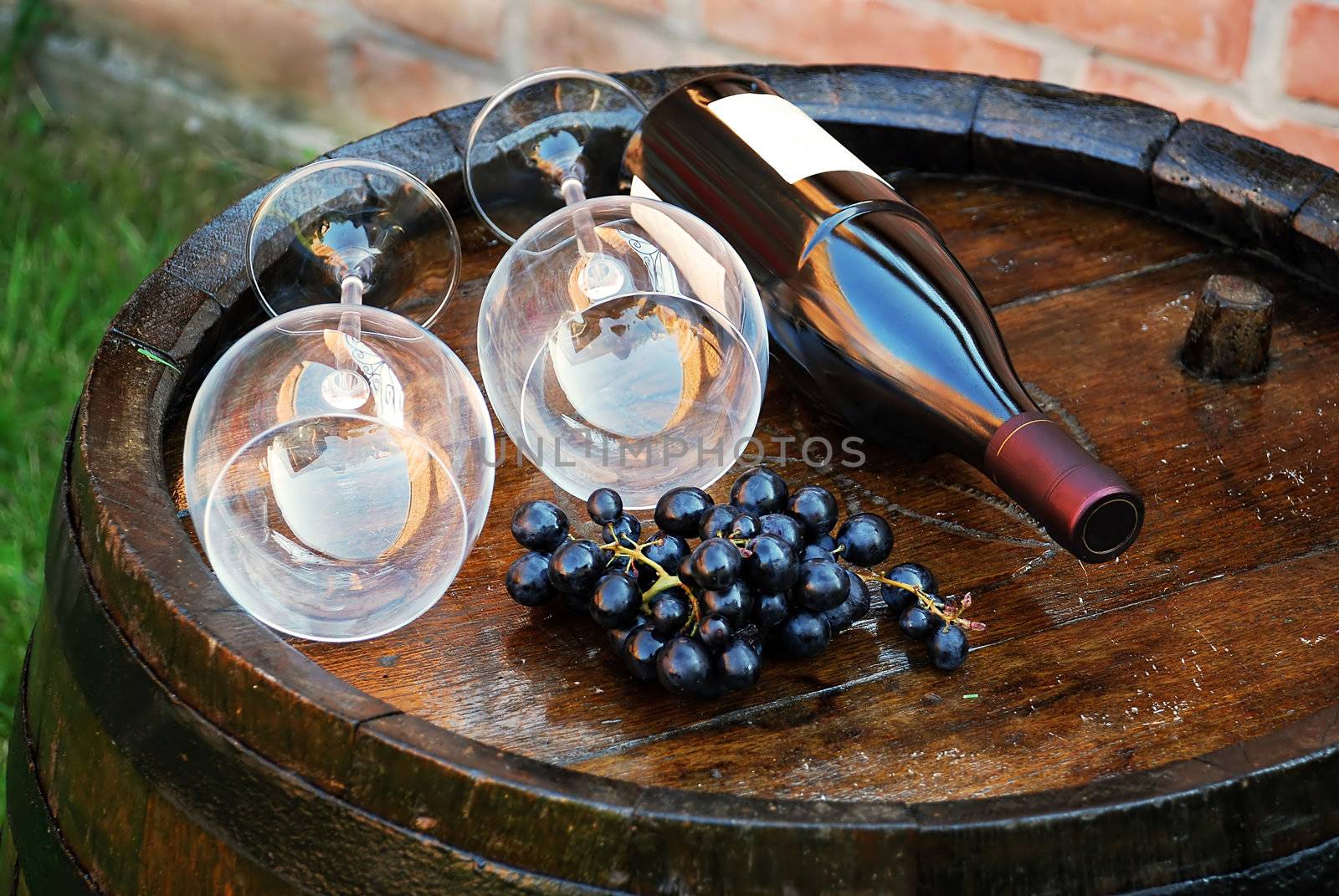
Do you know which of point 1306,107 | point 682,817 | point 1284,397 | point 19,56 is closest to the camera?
point 682,817

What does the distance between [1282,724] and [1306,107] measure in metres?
1.19

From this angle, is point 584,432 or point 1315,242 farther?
point 1315,242

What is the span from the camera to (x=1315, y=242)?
1061 mm

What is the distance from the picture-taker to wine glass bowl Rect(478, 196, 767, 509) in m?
0.86

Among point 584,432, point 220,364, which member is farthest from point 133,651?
point 584,432

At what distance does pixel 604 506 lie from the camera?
31.6 inches

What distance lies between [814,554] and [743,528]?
49mm

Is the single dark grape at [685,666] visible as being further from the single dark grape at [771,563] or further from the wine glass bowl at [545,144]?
the wine glass bowl at [545,144]

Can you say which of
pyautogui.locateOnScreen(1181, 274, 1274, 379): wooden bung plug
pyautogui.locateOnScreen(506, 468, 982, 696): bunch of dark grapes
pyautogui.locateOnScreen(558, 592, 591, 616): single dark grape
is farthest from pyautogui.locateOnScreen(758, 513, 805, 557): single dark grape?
→ pyautogui.locateOnScreen(1181, 274, 1274, 379): wooden bung plug

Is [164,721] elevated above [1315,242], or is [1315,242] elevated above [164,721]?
[1315,242]

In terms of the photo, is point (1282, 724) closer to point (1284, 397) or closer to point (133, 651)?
point (1284, 397)

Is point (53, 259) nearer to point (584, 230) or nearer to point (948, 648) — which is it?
point (584, 230)

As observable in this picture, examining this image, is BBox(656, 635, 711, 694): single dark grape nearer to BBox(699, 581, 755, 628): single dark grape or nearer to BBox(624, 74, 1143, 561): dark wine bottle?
BBox(699, 581, 755, 628): single dark grape

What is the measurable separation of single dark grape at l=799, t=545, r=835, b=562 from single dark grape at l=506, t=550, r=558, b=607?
0.14m
